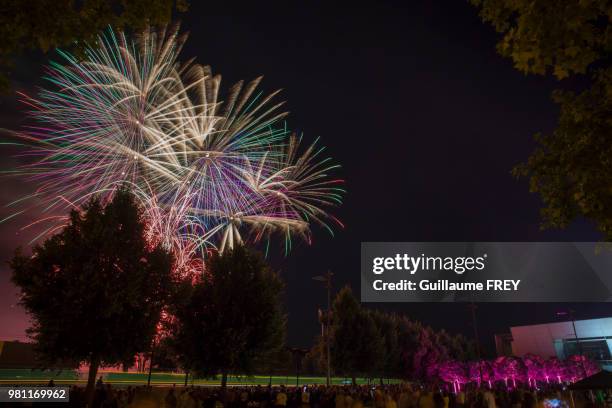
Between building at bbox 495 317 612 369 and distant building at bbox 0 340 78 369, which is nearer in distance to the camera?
distant building at bbox 0 340 78 369

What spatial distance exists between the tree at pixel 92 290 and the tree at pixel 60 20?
1297 centimetres

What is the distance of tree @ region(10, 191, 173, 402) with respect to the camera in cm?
1853

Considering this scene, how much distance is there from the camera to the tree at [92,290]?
18531mm

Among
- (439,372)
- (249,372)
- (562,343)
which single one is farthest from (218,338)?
(562,343)

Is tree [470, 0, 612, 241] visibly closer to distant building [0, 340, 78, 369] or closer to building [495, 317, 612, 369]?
distant building [0, 340, 78, 369]

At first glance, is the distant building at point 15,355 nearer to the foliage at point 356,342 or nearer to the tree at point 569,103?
the foliage at point 356,342

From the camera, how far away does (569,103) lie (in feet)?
31.1

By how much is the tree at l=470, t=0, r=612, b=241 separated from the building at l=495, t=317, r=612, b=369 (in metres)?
67.1

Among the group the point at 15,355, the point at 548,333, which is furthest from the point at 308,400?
the point at 548,333

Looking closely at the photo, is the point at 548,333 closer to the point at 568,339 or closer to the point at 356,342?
the point at 568,339

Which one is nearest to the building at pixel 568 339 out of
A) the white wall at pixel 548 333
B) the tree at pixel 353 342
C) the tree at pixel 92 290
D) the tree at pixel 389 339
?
the white wall at pixel 548 333

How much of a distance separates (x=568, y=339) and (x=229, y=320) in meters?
80.1

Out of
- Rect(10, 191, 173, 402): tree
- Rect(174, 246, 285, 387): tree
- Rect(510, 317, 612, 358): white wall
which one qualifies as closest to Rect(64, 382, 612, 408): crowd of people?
Rect(10, 191, 173, 402): tree

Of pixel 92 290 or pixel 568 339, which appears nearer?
pixel 92 290
